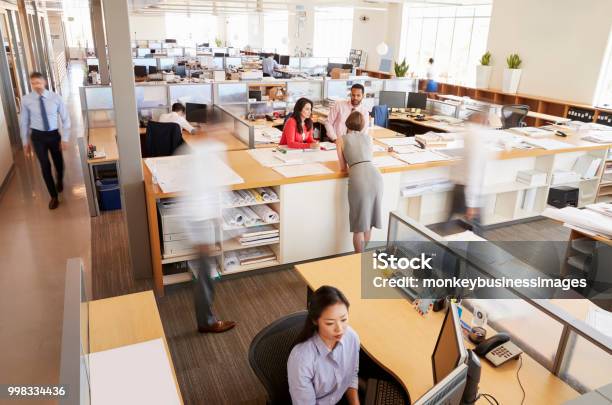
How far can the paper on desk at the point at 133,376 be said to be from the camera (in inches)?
71.3

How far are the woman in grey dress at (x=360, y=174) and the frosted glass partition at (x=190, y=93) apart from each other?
3.41 m

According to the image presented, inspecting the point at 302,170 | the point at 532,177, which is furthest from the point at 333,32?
the point at 302,170

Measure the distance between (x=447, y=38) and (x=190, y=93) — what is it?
8.21 m

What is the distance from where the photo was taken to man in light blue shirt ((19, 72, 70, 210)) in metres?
5.16

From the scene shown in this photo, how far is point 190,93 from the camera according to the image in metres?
6.56

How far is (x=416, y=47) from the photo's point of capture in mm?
12773

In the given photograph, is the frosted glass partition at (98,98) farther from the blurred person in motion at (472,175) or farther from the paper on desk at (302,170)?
the blurred person in motion at (472,175)

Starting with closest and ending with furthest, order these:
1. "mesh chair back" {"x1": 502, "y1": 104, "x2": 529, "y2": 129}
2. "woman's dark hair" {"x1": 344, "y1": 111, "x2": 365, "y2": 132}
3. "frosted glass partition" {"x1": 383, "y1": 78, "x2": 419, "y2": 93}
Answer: "woman's dark hair" {"x1": 344, "y1": 111, "x2": 365, "y2": 132} < "mesh chair back" {"x1": 502, "y1": 104, "x2": 529, "y2": 129} < "frosted glass partition" {"x1": 383, "y1": 78, "x2": 419, "y2": 93}

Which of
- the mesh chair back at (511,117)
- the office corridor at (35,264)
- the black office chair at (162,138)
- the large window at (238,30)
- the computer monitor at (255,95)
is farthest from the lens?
the large window at (238,30)

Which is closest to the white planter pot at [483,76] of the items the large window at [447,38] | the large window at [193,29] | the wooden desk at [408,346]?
the large window at [447,38]

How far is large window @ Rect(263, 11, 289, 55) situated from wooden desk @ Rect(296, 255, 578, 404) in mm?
18214

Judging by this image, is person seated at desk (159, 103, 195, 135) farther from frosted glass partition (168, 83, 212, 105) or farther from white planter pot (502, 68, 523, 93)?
white planter pot (502, 68, 523, 93)

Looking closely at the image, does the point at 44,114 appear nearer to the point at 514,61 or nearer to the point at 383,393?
the point at 383,393

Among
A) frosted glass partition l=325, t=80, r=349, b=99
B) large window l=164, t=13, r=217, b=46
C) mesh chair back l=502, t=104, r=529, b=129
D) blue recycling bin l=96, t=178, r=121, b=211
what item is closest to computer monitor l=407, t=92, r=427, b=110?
frosted glass partition l=325, t=80, r=349, b=99
